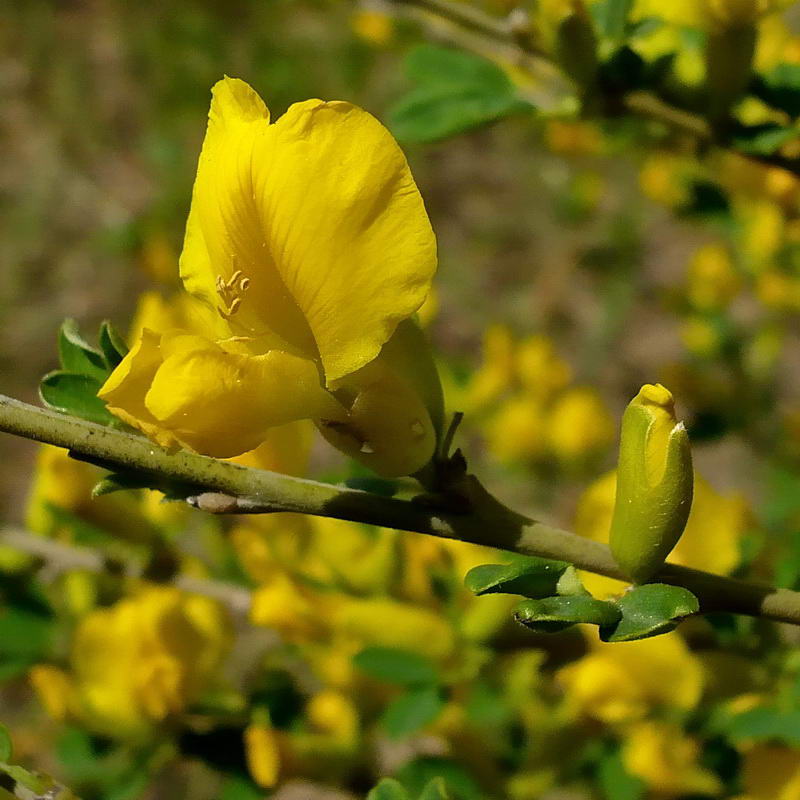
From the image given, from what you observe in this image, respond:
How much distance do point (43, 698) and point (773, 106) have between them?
119 centimetres

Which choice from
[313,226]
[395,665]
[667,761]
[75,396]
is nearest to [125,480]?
[75,396]

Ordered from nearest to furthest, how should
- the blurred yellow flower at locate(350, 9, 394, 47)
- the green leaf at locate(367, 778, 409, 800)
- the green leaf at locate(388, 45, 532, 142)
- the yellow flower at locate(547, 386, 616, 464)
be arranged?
the green leaf at locate(367, 778, 409, 800) → the green leaf at locate(388, 45, 532, 142) → the blurred yellow flower at locate(350, 9, 394, 47) → the yellow flower at locate(547, 386, 616, 464)

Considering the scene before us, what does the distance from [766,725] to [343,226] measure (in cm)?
74

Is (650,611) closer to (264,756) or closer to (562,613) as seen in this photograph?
(562,613)

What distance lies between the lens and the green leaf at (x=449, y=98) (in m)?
1.09

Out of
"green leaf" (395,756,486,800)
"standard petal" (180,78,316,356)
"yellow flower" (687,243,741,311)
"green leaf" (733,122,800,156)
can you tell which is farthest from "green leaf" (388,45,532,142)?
"yellow flower" (687,243,741,311)

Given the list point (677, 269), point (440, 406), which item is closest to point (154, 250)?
point (440, 406)

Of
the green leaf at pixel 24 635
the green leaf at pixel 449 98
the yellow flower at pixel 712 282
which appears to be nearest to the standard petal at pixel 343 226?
the green leaf at pixel 449 98

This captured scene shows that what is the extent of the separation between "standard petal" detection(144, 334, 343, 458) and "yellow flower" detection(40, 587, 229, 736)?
2.29ft

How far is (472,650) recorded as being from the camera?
1.23 m

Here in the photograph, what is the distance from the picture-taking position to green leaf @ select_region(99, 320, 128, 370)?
727 mm

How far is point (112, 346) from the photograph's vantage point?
0.73 meters

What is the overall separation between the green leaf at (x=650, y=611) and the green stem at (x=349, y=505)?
5 centimetres

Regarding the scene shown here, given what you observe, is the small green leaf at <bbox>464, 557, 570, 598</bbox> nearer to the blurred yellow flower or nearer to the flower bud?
the flower bud
